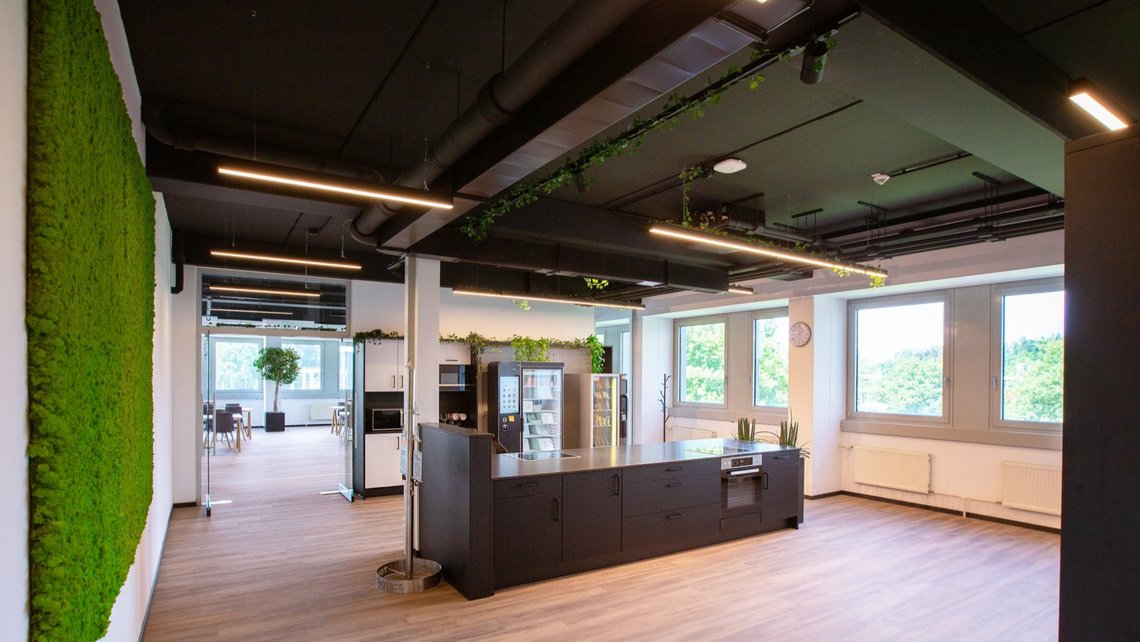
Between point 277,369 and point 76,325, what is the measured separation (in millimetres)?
15832

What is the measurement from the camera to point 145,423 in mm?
3561

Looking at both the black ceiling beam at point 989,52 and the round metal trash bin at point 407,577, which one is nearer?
the black ceiling beam at point 989,52

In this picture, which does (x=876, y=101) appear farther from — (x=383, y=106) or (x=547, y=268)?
(x=547, y=268)

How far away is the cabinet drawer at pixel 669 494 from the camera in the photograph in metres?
5.56

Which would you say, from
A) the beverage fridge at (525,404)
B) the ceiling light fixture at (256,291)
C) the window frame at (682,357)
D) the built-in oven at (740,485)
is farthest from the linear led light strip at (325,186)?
the window frame at (682,357)

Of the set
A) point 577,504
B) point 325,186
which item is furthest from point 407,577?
point 325,186

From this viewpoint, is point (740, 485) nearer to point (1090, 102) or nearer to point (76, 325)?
point (1090, 102)

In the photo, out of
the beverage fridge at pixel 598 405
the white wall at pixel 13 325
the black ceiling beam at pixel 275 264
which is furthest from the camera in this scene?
the beverage fridge at pixel 598 405

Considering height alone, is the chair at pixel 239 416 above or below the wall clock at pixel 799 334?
below

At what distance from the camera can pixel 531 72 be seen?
9.54ft

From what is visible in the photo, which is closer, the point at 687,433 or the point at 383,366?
the point at 383,366

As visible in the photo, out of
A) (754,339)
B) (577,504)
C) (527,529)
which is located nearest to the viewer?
(527,529)

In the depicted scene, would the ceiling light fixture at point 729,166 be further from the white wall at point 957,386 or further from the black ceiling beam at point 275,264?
the black ceiling beam at point 275,264

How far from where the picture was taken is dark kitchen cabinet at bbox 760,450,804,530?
21.6ft
